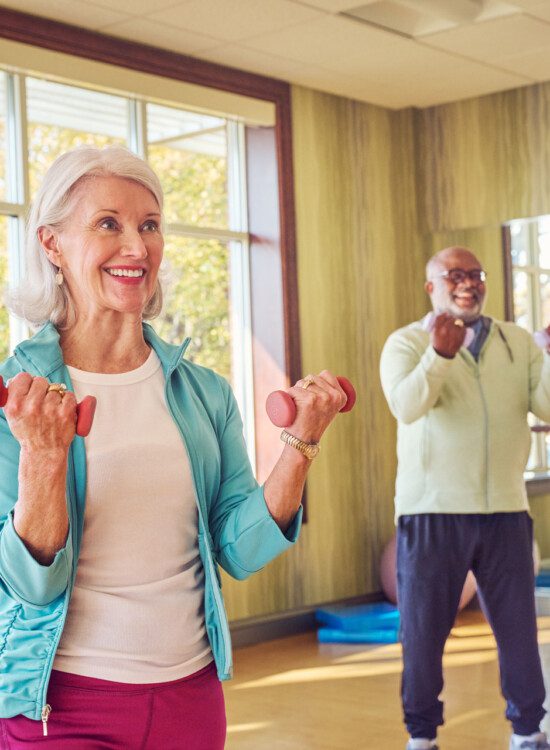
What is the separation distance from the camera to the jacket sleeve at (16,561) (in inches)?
58.9

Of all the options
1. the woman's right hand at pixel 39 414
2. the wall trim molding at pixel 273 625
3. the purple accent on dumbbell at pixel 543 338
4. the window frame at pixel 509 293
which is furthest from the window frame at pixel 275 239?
the woman's right hand at pixel 39 414

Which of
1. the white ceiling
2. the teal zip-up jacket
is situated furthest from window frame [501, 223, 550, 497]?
the teal zip-up jacket

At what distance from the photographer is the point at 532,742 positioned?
11.9 feet

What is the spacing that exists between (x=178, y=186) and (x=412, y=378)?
9.32 feet

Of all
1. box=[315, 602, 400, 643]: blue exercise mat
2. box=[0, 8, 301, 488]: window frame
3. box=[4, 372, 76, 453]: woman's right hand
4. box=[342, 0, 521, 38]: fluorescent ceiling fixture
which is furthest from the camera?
box=[0, 8, 301, 488]: window frame

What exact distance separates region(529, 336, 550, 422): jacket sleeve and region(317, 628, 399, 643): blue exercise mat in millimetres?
2481

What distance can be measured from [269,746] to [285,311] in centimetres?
282

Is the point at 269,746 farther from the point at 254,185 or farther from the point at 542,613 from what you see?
the point at 254,185

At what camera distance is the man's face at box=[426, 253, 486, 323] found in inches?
153

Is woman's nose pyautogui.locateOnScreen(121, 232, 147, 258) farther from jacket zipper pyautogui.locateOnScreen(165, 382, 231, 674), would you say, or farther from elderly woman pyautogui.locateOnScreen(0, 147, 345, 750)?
jacket zipper pyautogui.locateOnScreen(165, 382, 231, 674)

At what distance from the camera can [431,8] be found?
5.49 meters

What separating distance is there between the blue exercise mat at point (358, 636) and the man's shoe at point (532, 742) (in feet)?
7.63

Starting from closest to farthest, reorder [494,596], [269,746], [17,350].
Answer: [17,350] → [494,596] → [269,746]

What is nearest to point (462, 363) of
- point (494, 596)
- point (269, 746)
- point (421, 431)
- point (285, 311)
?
point (421, 431)
